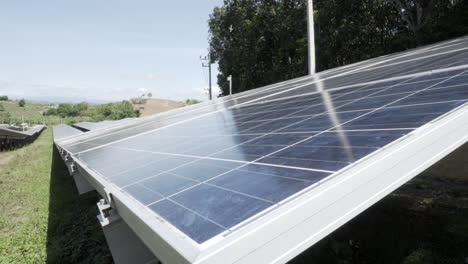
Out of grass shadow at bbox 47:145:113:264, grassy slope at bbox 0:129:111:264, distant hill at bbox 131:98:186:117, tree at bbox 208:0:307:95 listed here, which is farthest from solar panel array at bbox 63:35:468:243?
distant hill at bbox 131:98:186:117

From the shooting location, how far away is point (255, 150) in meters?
3.19

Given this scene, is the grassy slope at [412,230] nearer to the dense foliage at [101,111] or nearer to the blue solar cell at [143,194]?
the blue solar cell at [143,194]

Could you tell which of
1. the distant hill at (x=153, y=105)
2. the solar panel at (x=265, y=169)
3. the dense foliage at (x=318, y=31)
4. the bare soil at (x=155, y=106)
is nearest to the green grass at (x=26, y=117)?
the bare soil at (x=155, y=106)

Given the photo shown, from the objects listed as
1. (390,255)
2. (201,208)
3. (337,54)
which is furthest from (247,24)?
(201,208)

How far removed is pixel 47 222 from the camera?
384 inches

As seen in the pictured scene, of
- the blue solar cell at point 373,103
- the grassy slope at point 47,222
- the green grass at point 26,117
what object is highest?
the blue solar cell at point 373,103

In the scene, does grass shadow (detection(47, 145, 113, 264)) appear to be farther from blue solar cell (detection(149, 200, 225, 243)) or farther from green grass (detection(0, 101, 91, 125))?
green grass (detection(0, 101, 91, 125))

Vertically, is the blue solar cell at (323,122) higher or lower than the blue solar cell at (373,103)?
lower

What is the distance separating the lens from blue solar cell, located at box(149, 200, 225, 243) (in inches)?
63.4

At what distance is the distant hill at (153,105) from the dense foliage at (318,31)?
69412mm

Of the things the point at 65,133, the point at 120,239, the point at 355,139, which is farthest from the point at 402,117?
the point at 65,133

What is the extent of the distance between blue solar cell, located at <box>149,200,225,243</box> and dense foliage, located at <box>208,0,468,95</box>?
85.0ft

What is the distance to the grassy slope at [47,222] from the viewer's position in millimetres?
7567

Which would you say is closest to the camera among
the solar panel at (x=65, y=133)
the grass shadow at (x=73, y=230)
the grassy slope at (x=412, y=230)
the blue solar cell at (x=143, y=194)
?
the blue solar cell at (x=143, y=194)
